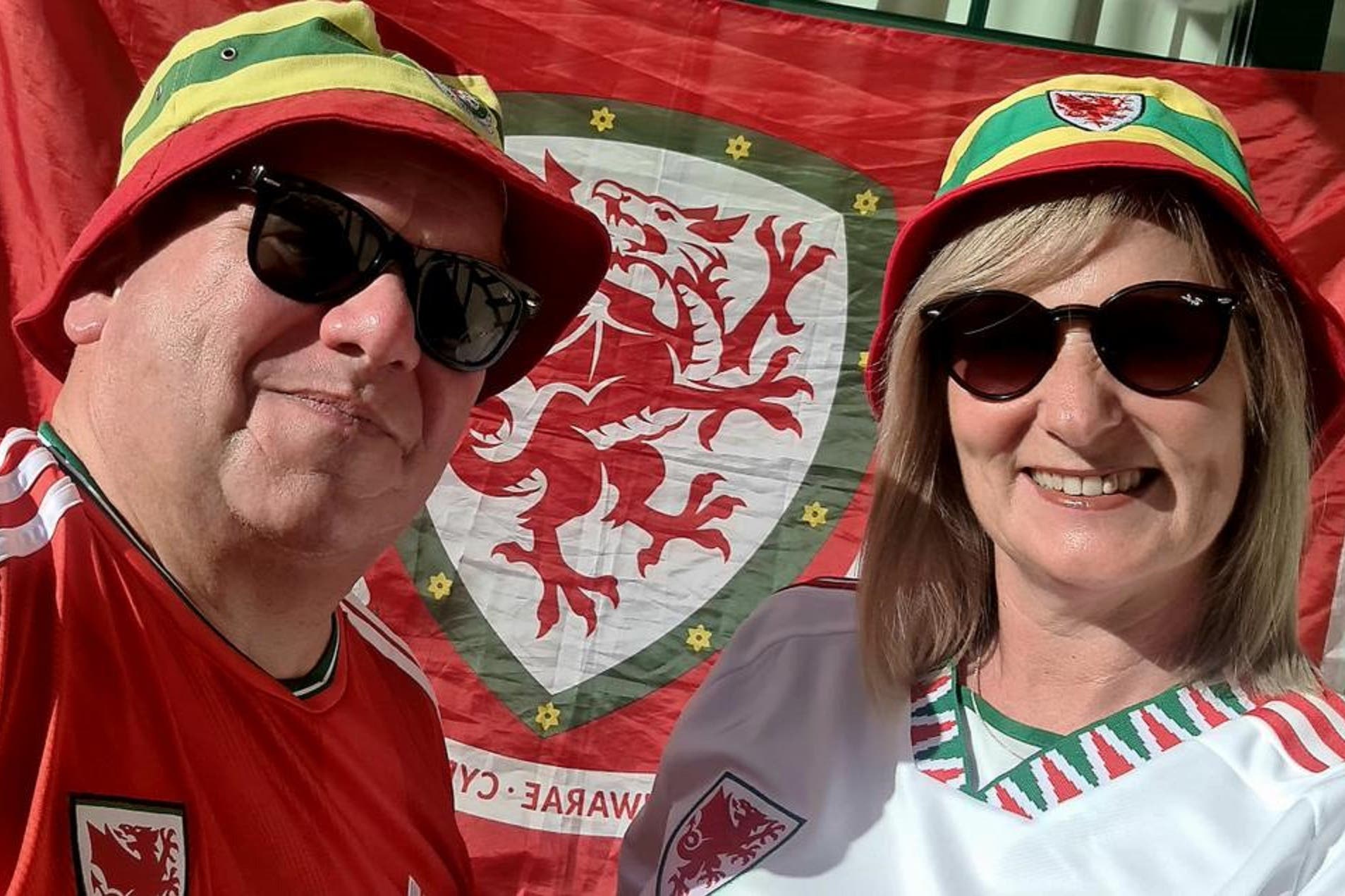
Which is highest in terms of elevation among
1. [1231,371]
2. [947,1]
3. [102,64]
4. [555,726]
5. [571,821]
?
[947,1]

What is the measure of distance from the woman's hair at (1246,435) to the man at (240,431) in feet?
2.02

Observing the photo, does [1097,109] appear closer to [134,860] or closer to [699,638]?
[134,860]

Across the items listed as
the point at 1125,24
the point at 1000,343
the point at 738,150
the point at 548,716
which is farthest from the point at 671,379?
the point at 1125,24

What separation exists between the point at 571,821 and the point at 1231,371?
1.74 metres

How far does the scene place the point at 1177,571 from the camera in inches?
61.9

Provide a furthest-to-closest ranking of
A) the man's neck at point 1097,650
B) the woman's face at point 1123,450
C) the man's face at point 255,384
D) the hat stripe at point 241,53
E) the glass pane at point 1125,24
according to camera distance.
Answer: the glass pane at point 1125,24 < the man's neck at point 1097,650 < the woman's face at point 1123,450 < the hat stripe at point 241,53 < the man's face at point 255,384

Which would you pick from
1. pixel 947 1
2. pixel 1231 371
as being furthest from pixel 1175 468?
pixel 947 1

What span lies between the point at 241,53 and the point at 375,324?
14.2 inches

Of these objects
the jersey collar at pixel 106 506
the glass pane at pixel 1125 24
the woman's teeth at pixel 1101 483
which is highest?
the glass pane at pixel 1125 24

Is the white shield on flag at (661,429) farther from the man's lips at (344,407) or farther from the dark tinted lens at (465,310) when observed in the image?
the man's lips at (344,407)

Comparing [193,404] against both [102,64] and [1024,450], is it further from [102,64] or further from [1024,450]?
[102,64]

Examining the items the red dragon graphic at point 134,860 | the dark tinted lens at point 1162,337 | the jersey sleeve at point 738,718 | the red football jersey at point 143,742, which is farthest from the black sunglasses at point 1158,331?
the red dragon graphic at point 134,860

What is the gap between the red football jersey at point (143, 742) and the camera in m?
1.06

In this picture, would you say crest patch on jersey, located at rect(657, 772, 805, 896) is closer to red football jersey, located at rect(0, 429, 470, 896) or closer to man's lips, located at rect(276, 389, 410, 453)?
red football jersey, located at rect(0, 429, 470, 896)
